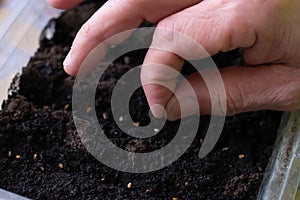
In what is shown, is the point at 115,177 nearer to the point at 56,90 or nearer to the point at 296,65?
the point at 56,90

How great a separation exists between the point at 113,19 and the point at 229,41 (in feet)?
0.59

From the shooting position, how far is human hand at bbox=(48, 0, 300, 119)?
0.72 meters

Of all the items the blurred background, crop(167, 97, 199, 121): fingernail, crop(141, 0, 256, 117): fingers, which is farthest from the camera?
the blurred background

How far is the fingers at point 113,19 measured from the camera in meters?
0.77

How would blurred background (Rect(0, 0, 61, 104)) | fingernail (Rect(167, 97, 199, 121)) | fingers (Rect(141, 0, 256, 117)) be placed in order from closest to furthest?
fingers (Rect(141, 0, 256, 117)) → fingernail (Rect(167, 97, 199, 121)) → blurred background (Rect(0, 0, 61, 104))

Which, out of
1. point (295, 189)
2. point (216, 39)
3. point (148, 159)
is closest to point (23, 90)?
point (148, 159)

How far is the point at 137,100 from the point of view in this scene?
94cm

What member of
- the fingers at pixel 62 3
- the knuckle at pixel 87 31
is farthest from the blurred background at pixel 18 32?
the knuckle at pixel 87 31

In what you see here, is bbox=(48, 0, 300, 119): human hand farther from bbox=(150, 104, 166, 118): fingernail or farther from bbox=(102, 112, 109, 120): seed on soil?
bbox=(102, 112, 109, 120): seed on soil

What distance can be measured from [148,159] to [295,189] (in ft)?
0.79

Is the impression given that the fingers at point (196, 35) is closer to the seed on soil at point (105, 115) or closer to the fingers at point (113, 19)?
the fingers at point (113, 19)

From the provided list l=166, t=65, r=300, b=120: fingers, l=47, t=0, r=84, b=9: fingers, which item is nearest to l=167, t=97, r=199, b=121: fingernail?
l=166, t=65, r=300, b=120: fingers

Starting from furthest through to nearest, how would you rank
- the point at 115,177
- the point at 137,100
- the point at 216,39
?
the point at 137,100, the point at 115,177, the point at 216,39

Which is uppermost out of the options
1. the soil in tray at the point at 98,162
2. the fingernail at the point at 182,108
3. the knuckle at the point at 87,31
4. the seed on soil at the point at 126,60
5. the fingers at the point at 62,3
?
the knuckle at the point at 87,31
